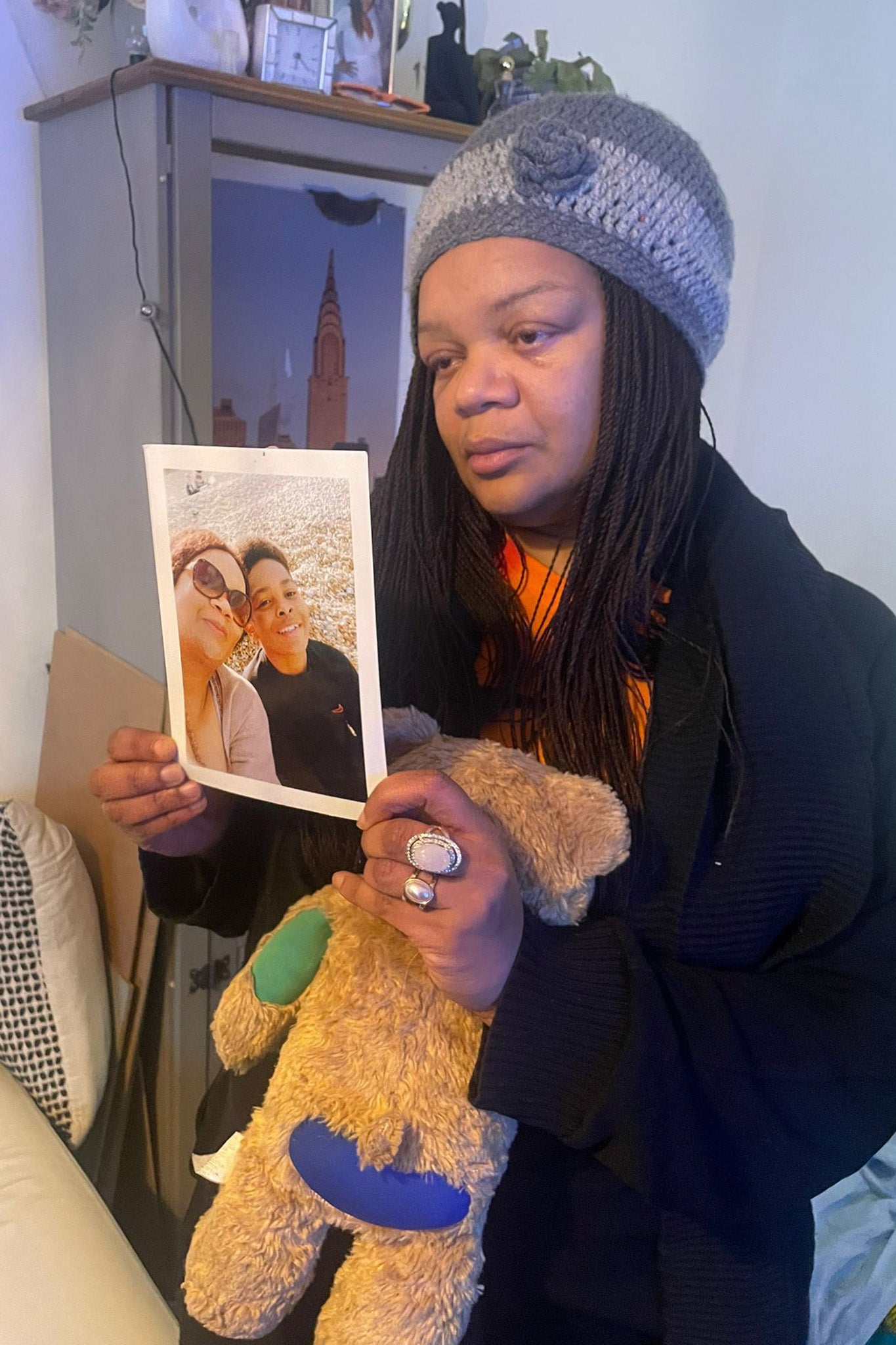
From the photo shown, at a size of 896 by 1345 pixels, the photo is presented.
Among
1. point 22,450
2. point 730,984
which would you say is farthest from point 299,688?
point 22,450

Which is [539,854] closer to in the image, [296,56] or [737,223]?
[296,56]

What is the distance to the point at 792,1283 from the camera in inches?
27.6

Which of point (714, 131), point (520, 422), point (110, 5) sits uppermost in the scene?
point (714, 131)

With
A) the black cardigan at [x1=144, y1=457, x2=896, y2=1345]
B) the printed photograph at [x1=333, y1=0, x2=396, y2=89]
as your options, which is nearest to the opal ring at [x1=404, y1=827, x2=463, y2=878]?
the black cardigan at [x1=144, y1=457, x2=896, y2=1345]

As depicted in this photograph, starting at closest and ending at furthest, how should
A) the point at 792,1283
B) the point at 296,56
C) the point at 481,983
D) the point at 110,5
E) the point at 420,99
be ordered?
the point at 481,983, the point at 792,1283, the point at 296,56, the point at 110,5, the point at 420,99

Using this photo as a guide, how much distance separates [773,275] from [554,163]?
1.49 meters

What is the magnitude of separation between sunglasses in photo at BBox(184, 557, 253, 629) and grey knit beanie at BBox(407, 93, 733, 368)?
0.29 meters

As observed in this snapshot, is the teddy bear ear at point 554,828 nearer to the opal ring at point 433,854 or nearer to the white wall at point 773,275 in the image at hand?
the opal ring at point 433,854

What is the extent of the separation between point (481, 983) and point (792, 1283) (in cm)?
39

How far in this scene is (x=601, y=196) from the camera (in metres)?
0.63

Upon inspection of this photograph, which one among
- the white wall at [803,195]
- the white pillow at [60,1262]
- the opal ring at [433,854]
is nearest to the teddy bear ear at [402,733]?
the opal ring at [433,854]

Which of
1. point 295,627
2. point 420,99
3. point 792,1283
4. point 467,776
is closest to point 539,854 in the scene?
point 467,776

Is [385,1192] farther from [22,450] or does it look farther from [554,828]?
[22,450]

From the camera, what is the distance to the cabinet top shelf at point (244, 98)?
3.13 ft
